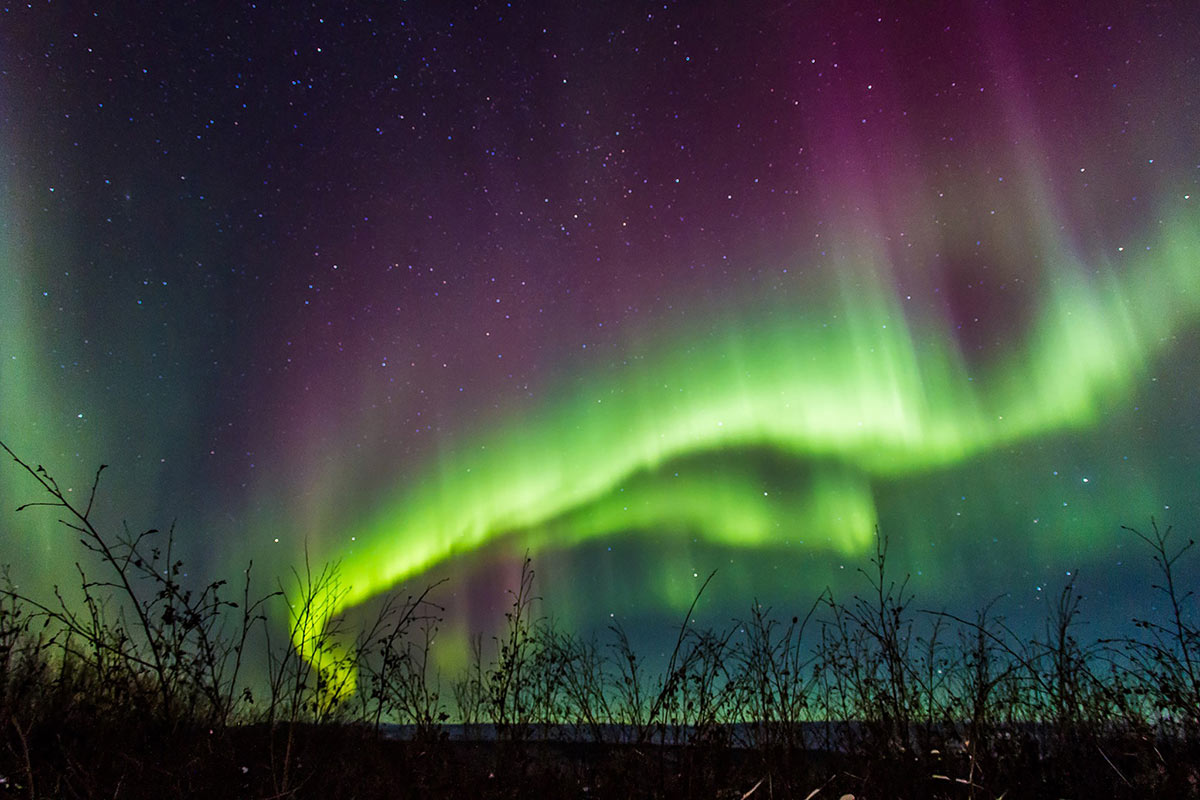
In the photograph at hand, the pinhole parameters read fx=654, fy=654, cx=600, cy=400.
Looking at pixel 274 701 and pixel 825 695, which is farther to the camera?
pixel 825 695

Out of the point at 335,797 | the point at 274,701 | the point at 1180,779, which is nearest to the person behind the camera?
the point at 274,701

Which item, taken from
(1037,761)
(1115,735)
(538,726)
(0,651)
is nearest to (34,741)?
(0,651)

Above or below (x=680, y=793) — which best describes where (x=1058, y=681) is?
above

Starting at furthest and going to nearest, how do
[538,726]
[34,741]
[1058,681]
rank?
[538,726]
[34,741]
[1058,681]

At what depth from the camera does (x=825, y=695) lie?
677cm

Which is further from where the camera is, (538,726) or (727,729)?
(538,726)

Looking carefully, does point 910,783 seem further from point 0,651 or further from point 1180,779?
point 0,651

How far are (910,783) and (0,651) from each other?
7.07 metres

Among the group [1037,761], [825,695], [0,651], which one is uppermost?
[0,651]

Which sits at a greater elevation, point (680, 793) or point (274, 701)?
point (274, 701)

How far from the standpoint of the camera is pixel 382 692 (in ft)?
17.0

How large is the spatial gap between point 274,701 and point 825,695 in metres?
5.43

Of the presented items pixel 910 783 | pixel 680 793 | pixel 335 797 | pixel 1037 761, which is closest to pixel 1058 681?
pixel 1037 761

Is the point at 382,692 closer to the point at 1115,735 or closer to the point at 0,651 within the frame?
the point at 0,651
